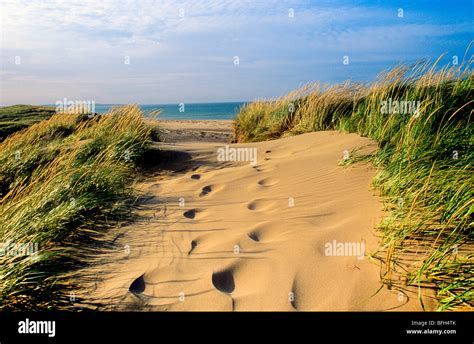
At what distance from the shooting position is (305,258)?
3.15 meters

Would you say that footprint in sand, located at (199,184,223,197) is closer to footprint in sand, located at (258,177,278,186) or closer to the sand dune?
the sand dune

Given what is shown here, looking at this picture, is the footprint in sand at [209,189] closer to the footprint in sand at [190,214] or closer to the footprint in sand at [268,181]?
the footprint in sand at [268,181]

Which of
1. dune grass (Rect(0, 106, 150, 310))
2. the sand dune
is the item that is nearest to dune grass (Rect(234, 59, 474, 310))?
the sand dune

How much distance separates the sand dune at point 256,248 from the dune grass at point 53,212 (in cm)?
27

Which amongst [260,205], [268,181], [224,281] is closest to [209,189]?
[268,181]

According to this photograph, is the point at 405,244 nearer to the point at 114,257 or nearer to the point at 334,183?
the point at 334,183

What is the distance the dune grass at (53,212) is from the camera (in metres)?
2.73

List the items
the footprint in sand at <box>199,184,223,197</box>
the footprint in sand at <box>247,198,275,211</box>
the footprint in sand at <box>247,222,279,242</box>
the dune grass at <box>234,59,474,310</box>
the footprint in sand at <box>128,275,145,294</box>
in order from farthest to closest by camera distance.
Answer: the footprint in sand at <box>199,184,223,197</box> → the footprint in sand at <box>247,198,275,211</box> → the footprint in sand at <box>247,222,279,242</box> → the footprint in sand at <box>128,275,145,294</box> → the dune grass at <box>234,59,474,310</box>

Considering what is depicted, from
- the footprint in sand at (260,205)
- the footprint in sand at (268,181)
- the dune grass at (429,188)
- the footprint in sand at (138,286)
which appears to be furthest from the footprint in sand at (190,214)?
the dune grass at (429,188)

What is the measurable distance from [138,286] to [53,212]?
1338 millimetres

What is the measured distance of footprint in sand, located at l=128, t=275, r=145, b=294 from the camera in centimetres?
295
